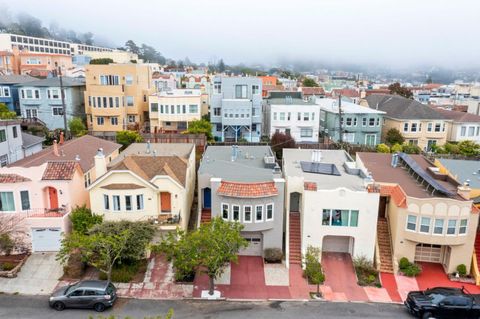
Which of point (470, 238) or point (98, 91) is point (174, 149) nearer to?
point (98, 91)

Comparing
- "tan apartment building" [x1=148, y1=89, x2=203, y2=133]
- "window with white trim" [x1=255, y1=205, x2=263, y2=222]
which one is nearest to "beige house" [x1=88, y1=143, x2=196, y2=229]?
"window with white trim" [x1=255, y1=205, x2=263, y2=222]

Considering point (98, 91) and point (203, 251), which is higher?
point (98, 91)

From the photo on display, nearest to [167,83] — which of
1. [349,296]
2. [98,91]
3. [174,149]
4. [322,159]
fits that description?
[98,91]

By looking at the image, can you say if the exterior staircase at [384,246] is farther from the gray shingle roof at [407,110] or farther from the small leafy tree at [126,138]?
the gray shingle roof at [407,110]

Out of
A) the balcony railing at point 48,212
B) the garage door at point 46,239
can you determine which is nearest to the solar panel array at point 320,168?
the balcony railing at point 48,212

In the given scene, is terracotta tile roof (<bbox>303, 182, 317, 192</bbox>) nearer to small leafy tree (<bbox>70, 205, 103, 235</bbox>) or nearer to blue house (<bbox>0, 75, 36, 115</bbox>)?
small leafy tree (<bbox>70, 205, 103, 235</bbox>)

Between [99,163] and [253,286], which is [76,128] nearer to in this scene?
[99,163]
